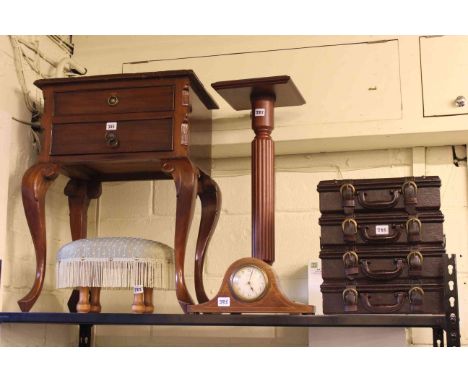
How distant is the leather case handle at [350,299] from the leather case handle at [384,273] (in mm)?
54

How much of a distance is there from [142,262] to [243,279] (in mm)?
284

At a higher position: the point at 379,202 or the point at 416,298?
the point at 379,202

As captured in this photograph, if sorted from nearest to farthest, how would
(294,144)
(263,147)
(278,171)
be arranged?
1. (263,147)
2. (294,144)
3. (278,171)

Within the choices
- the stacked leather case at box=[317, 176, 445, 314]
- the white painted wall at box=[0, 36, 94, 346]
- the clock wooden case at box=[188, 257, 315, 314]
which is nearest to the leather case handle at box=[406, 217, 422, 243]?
the stacked leather case at box=[317, 176, 445, 314]

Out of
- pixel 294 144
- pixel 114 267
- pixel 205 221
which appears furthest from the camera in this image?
pixel 294 144

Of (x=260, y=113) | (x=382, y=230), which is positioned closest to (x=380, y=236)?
(x=382, y=230)

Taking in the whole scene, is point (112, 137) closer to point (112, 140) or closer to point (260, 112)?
point (112, 140)

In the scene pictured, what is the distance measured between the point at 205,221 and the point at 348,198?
51cm

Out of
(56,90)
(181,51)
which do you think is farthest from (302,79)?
(56,90)

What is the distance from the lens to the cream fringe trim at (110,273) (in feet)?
6.14

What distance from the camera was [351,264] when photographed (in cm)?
178

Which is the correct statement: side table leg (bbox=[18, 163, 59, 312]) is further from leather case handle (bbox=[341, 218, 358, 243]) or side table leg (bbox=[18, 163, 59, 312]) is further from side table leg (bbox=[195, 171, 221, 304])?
leather case handle (bbox=[341, 218, 358, 243])

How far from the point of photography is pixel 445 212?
7.28 ft

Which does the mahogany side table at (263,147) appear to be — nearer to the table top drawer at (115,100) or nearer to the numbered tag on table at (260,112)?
the numbered tag on table at (260,112)
